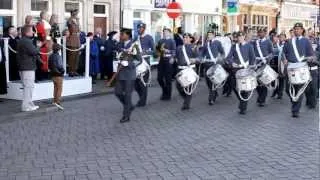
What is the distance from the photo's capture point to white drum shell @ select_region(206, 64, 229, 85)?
14.4 m

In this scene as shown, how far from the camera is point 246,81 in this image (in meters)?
13.1

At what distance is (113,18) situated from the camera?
2472 centimetres

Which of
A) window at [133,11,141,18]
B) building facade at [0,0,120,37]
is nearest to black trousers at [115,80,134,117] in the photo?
building facade at [0,0,120,37]

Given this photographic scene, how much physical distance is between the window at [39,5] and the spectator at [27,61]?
8040 millimetres

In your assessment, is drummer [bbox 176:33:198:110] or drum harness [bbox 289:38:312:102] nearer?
drum harness [bbox 289:38:312:102]

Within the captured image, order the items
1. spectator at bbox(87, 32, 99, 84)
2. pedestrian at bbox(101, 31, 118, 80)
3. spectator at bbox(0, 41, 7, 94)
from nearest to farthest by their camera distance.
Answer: spectator at bbox(0, 41, 7, 94), spectator at bbox(87, 32, 99, 84), pedestrian at bbox(101, 31, 118, 80)

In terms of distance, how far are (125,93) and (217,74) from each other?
3401mm

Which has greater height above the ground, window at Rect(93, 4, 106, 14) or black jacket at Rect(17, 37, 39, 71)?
window at Rect(93, 4, 106, 14)

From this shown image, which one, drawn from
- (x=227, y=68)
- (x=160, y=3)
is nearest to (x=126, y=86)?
(x=227, y=68)

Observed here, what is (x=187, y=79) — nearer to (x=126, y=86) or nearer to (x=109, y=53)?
(x=126, y=86)

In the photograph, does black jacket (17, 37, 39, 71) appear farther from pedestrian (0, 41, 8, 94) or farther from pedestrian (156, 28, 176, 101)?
pedestrian (156, 28, 176, 101)

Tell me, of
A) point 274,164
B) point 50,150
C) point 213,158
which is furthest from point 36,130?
point 274,164

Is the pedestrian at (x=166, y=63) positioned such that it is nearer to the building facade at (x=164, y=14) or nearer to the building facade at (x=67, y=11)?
the building facade at (x=67, y=11)

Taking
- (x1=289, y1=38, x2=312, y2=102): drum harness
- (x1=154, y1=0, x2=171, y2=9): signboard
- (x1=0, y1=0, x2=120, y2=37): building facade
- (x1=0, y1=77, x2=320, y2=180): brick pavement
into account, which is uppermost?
(x1=154, y1=0, x2=171, y2=9): signboard
